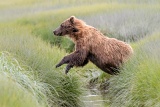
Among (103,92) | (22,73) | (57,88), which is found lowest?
(103,92)

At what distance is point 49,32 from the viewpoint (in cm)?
1848

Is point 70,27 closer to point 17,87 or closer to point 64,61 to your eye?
point 64,61

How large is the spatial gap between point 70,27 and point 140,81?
381 cm

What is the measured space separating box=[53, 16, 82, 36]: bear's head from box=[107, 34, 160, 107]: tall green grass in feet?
6.89

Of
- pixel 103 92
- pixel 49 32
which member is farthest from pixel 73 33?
pixel 49 32

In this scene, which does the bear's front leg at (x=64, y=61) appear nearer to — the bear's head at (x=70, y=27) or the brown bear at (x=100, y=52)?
the brown bear at (x=100, y=52)

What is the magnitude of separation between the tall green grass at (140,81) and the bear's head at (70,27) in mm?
2100

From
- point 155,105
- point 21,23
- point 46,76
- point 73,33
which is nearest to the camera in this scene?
point 155,105

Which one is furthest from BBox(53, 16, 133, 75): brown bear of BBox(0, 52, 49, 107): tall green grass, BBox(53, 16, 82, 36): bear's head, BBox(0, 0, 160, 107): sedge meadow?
BBox(0, 52, 49, 107): tall green grass

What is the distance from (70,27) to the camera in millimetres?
12312

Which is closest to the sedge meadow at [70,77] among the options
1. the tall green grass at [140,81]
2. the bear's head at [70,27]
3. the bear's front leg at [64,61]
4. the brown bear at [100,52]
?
the tall green grass at [140,81]

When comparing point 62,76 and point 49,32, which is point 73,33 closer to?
point 62,76

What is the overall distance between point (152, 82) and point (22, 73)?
2223 mm

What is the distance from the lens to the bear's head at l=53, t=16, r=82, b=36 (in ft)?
39.9
